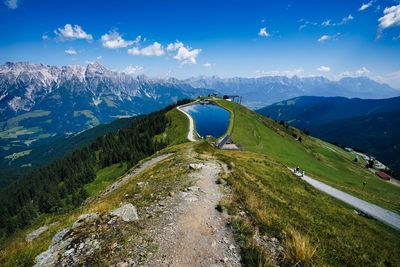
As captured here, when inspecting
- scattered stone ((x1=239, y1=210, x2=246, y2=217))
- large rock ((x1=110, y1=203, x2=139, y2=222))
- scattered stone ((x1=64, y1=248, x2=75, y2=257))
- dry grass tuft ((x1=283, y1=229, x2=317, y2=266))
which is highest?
dry grass tuft ((x1=283, y1=229, x2=317, y2=266))

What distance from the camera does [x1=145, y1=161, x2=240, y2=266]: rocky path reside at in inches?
424

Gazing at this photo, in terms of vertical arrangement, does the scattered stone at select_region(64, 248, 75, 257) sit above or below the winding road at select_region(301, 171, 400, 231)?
above

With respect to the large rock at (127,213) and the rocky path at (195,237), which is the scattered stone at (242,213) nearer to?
the rocky path at (195,237)

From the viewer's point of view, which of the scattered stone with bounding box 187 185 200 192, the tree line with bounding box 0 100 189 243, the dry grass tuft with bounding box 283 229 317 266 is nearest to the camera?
the dry grass tuft with bounding box 283 229 317 266

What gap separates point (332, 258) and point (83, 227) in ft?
44.8

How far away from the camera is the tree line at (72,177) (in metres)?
115

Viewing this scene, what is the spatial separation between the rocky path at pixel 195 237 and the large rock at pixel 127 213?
225 cm

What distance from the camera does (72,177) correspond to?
5148 inches

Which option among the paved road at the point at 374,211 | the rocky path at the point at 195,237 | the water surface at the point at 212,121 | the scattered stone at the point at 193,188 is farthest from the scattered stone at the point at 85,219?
the water surface at the point at 212,121

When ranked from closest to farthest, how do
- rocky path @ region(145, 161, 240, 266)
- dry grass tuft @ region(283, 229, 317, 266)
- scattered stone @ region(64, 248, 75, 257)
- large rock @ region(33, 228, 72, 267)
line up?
1. dry grass tuft @ region(283, 229, 317, 266)
2. rocky path @ region(145, 161, 240, 266)
3. large rock @ region(33, 228, 72, 267)
4. scattered stone @ region(64, 248, 75, 257)

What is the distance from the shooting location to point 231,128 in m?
106

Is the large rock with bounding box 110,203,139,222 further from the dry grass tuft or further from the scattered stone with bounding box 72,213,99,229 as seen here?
the dry grass tuft

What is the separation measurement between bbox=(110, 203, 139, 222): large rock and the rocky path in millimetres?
2251

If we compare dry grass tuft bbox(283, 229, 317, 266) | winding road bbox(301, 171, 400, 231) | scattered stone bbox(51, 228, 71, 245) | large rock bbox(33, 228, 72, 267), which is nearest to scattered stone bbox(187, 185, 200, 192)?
scattered stone bbox(51, 228, 71, 245)
